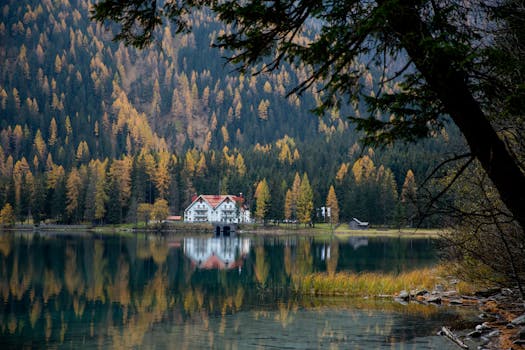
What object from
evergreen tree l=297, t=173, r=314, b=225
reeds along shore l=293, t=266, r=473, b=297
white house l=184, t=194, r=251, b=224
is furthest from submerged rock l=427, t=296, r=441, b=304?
white house l=184, t=194, r=251, b=224

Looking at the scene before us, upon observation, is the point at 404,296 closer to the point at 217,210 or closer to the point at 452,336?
the point at 452,336

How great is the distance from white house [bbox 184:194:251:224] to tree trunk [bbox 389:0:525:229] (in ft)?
441

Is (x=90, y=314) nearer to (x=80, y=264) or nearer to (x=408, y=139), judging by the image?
(x=408, y=139)

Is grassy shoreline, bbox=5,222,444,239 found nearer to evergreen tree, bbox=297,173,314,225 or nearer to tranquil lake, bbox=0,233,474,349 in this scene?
evergreen tree, bbox=297,173,314,225

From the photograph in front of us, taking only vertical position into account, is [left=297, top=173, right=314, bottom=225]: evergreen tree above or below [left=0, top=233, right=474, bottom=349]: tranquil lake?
above

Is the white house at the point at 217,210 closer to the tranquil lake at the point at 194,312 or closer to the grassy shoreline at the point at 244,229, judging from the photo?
the grassy shoreline at the point at 244,229

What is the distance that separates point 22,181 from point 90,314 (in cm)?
A: 13200

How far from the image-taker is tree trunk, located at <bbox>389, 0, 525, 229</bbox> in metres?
7.60

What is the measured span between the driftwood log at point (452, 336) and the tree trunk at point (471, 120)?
1355 cm

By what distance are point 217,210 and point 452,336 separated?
419ft

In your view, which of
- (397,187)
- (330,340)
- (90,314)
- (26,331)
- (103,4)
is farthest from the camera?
(397,187)

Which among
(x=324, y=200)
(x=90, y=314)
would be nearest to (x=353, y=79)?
(x=90, y=314)

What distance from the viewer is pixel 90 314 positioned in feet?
95.9

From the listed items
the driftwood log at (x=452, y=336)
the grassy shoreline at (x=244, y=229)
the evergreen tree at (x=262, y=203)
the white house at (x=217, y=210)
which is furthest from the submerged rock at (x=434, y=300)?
the white house at (x=217, y=210)
